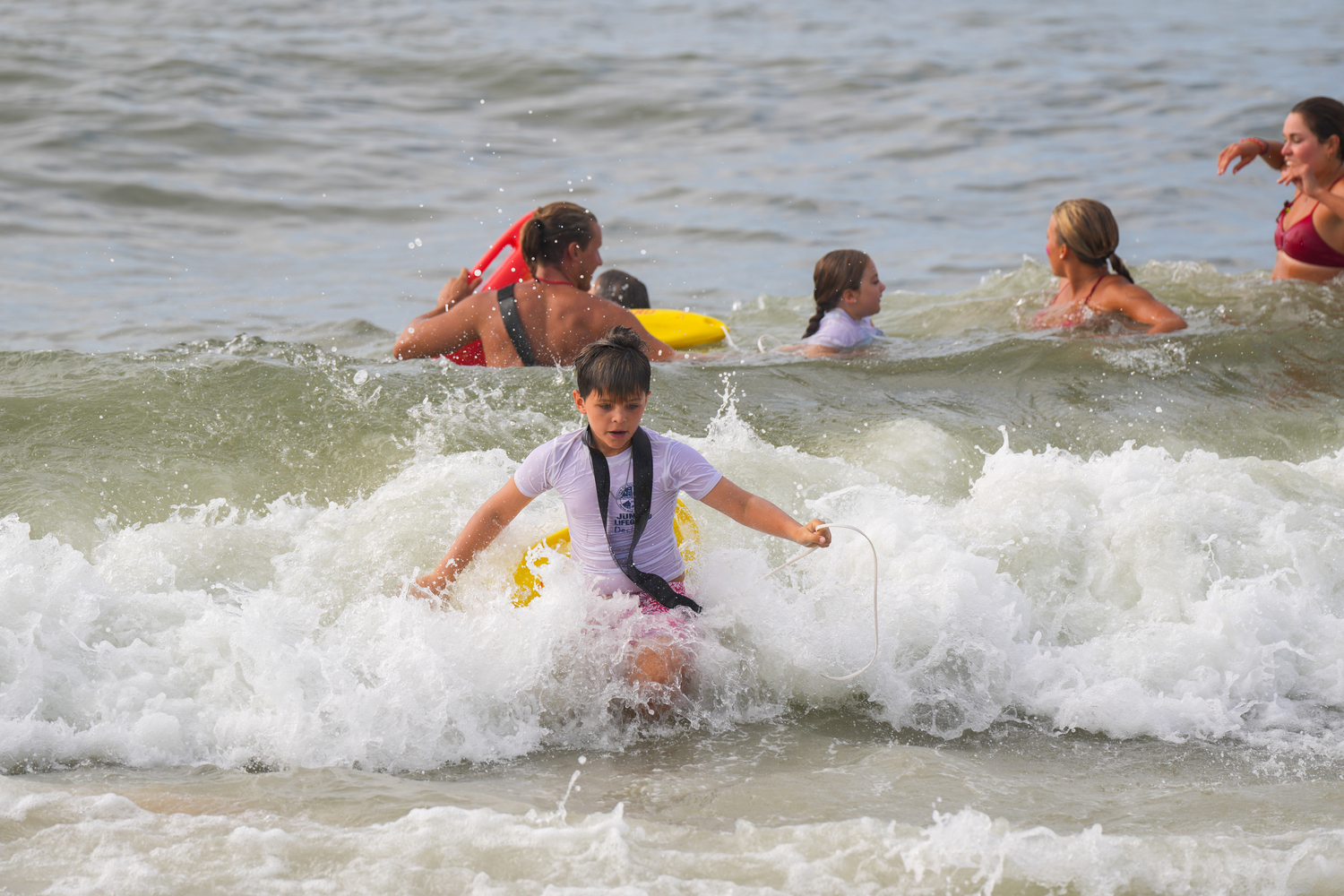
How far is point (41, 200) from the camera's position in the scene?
41.8 ft

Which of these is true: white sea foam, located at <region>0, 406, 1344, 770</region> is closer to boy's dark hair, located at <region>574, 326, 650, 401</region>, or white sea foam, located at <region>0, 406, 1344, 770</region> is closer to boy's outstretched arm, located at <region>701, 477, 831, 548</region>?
boy's outstretched arm, located at <region>701, 477, 831, 548</region>

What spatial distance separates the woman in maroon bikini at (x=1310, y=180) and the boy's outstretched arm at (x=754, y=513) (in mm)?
5180

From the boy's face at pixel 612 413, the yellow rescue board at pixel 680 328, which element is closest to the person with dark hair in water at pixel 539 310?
the yellow rescue board at pixel 680 328

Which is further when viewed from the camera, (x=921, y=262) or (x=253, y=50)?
(x=253, y=50)

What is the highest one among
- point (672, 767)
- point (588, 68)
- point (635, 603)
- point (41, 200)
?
point (588, 68)

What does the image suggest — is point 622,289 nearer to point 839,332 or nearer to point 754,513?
point 839,332

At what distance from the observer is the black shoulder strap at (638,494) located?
4.46m

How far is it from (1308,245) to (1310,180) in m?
0.90

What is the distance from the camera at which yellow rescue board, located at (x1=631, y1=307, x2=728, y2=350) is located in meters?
8.23

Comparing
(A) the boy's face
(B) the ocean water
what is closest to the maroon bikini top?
(B) the ocean water

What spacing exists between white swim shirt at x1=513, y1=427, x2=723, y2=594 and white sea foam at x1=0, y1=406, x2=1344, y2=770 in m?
0.15

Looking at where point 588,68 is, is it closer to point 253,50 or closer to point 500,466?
point 253,50

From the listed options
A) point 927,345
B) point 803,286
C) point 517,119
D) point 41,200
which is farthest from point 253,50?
point 927,345

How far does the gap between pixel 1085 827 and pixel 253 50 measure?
18.3 metres
